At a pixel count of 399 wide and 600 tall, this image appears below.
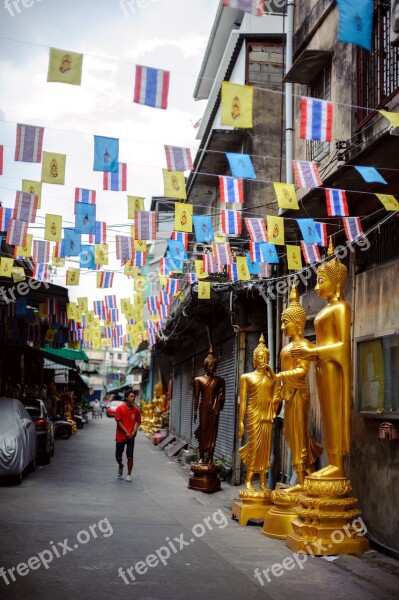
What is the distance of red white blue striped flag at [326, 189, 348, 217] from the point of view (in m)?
9.56

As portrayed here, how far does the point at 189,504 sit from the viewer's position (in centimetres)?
1245

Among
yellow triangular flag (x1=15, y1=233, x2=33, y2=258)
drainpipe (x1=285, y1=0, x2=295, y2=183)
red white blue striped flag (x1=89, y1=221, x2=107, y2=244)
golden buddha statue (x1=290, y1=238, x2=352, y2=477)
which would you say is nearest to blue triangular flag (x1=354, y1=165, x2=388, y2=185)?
golden buddha statue (x1=290, y1=238, x2=352, y2=477)

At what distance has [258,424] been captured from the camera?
1054 cm

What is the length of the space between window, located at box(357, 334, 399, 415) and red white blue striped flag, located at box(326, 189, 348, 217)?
70.7 inches

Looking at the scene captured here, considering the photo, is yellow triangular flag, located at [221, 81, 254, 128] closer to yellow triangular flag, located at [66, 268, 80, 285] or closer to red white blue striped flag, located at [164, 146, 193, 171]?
red white blue striped flag, located at [164, 146, 193, 171]

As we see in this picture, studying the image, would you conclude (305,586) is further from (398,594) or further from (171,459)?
(171,459)

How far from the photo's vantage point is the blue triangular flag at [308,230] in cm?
1070

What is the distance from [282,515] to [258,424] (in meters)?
1.63

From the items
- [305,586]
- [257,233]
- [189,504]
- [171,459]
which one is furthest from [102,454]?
[305,586]

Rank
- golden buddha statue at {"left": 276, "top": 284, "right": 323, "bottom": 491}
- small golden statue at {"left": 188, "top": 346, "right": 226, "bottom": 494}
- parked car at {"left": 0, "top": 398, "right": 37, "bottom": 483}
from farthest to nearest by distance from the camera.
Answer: small golden statue at {"left": 188, "top": 346, "right": 226, "bottom": 494} < parked car at {"left": 0, "top": 398, "right": 37, "bottom": 483} < golden buddha statue at {"left": 276, "top": 284, "right": 323, "bottom": 491}

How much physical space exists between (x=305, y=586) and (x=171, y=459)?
629 inches

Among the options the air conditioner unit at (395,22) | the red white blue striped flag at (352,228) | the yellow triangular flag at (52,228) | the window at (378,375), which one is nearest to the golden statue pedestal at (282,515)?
the window at (378,375)

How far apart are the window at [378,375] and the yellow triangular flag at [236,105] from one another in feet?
10.3

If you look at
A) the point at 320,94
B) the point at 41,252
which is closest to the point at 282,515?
the point at 320,94
